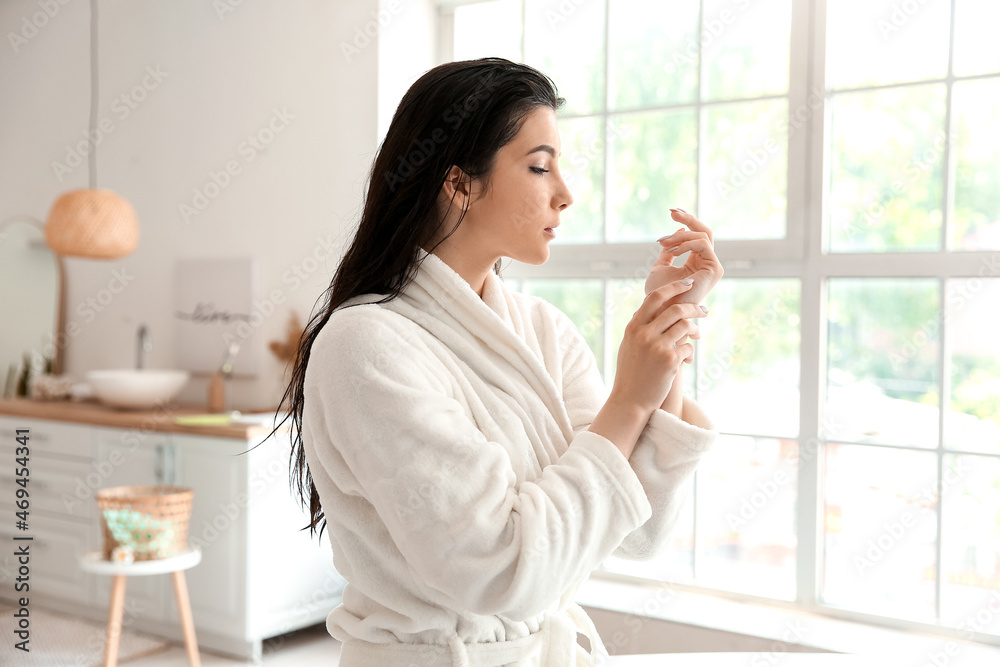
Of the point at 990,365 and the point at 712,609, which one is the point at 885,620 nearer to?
the point at 712,609

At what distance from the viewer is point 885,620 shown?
256 cm

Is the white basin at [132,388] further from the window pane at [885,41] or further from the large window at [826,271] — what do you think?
the window pane at [885,41]

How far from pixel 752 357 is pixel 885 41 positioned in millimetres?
1012

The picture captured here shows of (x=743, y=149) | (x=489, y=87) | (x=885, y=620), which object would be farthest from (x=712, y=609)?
(x=489, y=87)

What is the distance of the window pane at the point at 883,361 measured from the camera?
8.25 ft

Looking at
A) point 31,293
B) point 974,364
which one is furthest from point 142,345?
point 974,364

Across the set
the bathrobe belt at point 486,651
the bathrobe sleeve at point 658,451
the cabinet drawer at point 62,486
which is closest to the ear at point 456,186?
the bathrobe sleeve at point 658,451

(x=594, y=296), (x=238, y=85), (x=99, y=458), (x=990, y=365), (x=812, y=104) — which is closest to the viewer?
(x=990, y=365)

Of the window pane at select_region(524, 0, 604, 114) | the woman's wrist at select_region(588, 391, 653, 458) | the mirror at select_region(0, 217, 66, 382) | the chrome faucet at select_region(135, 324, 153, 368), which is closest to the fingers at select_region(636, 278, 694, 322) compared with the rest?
the woman's wrist at select_region(588, 391, 653, 458)

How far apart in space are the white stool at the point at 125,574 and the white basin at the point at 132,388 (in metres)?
0.86

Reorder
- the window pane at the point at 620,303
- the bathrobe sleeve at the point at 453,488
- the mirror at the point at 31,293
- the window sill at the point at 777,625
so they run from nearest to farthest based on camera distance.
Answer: the bathrobe sleeve at the point at 453,488 < the window sill at the point at 777,625 < the window pane at the point at 620,303 < the mirror at the point at 31,293

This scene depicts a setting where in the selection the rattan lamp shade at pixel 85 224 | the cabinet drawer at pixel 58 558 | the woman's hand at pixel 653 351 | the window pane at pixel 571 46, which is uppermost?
the window pane at pixel 571 46

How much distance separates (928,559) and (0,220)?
466 cm

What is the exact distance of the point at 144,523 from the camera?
2.82 meters
